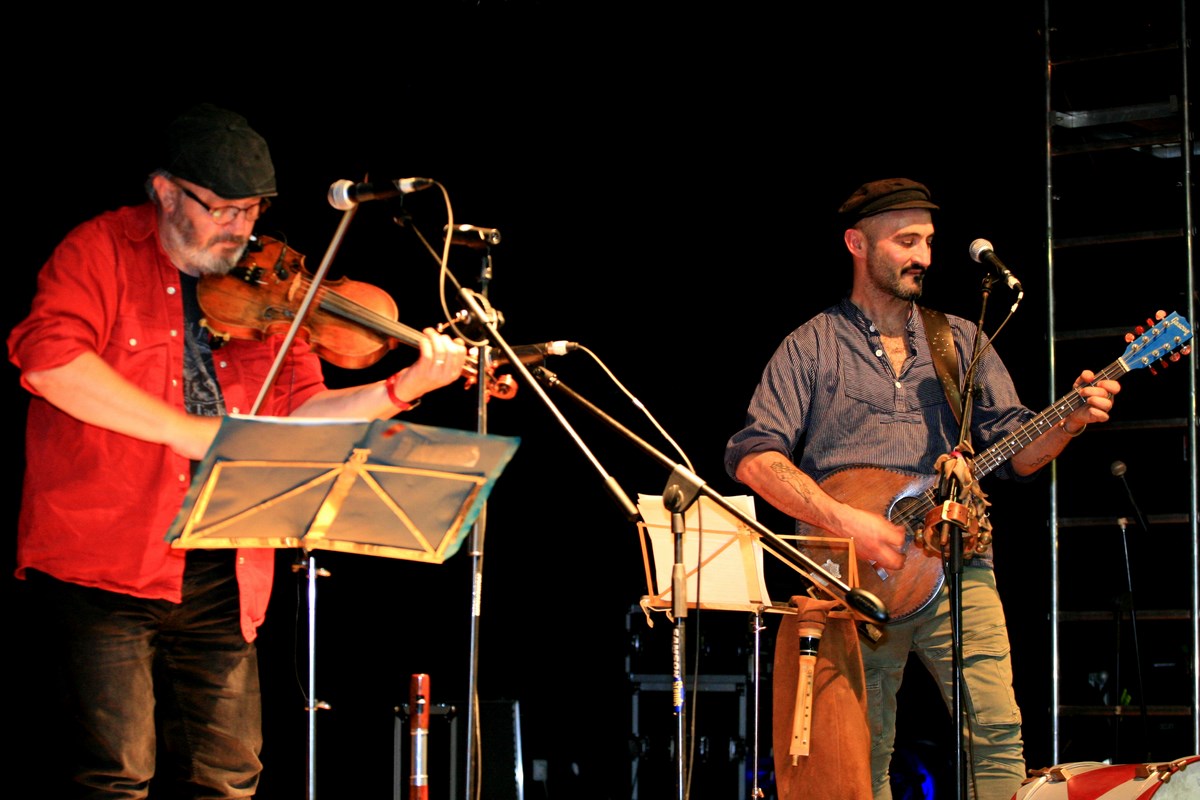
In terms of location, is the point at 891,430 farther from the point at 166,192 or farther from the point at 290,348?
the point at 166,192

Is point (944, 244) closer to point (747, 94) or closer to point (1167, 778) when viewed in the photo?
point (747, 94)

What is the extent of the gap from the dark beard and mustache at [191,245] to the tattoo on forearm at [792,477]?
6.42 feet

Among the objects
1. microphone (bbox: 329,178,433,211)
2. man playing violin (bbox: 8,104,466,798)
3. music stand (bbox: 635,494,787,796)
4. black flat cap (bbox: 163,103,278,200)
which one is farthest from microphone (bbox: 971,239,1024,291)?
black flat cap (bbox: 163,103,278,200)

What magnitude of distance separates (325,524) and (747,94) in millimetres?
4619

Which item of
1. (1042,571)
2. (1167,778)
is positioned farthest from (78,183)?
(1042,571)

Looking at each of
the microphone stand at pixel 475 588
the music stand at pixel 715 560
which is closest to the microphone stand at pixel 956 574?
the music stand at pixel 715 560

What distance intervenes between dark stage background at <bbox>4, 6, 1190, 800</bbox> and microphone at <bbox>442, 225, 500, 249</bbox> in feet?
7.56

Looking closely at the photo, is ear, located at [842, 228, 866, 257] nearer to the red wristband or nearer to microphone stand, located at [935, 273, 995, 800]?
microphone stand, located at [935, 273, 995, 800]

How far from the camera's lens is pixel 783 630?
4.05 m

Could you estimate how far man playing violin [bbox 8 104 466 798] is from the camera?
2.75m

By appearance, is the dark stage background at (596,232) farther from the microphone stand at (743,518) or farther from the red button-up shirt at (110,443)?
the microphone stand at (743,518)

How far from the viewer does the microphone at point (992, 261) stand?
152 inches

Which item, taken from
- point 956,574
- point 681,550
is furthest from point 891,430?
point 681,550

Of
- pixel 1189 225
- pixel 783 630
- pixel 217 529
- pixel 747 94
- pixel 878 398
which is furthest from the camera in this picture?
pixel 747 94
